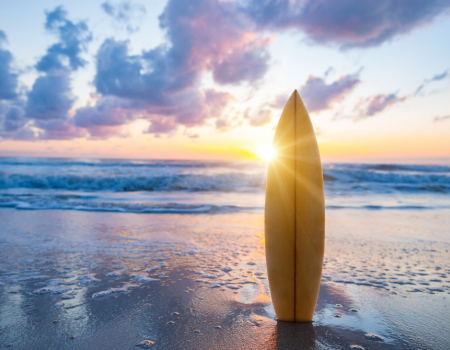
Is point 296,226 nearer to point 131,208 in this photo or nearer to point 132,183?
point 131,208

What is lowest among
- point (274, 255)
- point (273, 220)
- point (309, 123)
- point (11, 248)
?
point (11, 248)

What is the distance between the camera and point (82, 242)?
413 cm

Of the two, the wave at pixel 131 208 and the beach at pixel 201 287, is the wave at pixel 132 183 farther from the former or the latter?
the beach at pixel 201 287

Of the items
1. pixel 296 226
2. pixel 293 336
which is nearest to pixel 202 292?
pixel 293 336

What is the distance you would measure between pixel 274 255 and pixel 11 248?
11.9ft

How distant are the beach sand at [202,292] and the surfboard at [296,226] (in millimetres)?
176

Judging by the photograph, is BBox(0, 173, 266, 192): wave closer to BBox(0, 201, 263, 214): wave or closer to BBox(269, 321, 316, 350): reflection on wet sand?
BBox(0, 201, 263, 214): wave

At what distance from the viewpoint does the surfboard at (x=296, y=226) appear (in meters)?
2.01

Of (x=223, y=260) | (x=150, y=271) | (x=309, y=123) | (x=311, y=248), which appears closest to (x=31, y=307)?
(x=150, y=271)

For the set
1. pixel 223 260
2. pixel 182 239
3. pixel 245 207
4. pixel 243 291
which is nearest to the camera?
pixel 243 291

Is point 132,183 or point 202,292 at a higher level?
point 132,183

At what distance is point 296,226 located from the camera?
2.04m

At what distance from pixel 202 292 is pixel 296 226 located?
105 cm

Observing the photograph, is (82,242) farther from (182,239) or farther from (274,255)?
(274,255)
